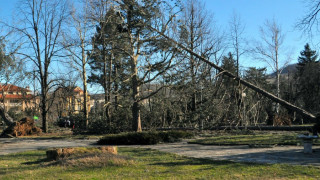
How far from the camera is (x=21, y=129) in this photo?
934 inches

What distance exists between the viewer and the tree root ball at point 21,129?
23.2 m

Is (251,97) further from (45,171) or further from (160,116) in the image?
(45,171)

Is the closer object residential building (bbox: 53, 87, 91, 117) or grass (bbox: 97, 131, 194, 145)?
grass (bbox: 97, 131, 194, 145)

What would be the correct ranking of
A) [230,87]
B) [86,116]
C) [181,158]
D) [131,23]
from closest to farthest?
1. [181,158]
2. [230,87]
3. [131,23]
4. [86,116]

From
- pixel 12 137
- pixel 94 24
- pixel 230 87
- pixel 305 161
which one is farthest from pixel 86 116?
pixel 305 161

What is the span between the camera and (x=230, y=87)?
16.1 m

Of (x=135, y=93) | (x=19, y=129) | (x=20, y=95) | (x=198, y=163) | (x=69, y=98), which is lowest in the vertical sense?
(x=198, y=163)

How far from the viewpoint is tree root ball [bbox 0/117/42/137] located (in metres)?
23.2

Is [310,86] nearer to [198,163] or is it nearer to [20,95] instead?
[198,163]

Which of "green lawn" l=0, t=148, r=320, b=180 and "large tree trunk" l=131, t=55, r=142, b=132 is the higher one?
"large tree trunk" l=131, t=55, r=142, b=132

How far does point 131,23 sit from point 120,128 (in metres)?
9.49

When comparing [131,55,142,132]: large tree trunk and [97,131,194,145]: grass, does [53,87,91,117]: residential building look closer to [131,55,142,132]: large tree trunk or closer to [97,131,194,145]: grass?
[131,55,142,132]: large tree trunk

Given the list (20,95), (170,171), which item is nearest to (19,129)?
(170,171)

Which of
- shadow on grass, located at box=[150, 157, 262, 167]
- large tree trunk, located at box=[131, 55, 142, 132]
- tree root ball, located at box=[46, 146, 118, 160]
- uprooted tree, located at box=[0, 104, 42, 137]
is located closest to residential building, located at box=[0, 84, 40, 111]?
uprooted tree, located at box=[0, 104, 42, 137]
